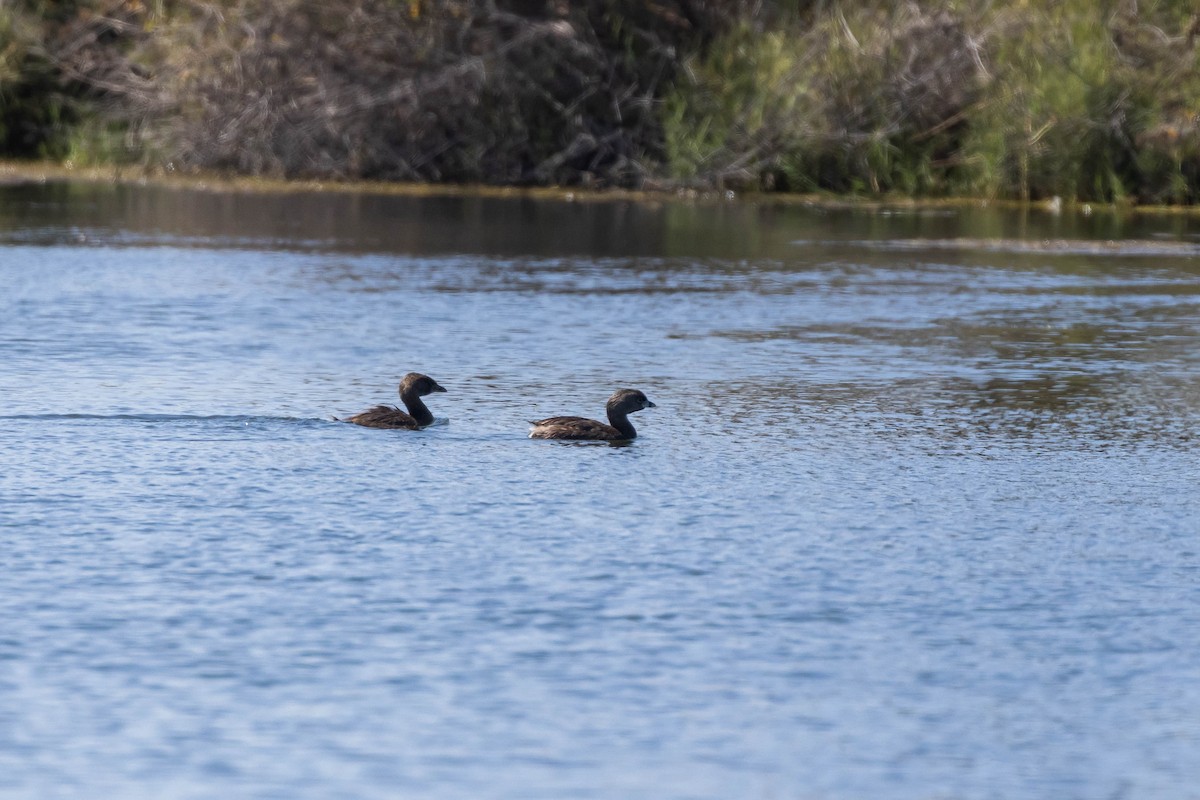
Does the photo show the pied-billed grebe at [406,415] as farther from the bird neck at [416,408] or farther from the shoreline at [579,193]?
the shoreline at [579,193]

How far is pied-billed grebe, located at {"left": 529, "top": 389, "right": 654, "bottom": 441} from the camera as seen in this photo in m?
11.3

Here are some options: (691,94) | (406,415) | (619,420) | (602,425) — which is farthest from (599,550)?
(691,94)

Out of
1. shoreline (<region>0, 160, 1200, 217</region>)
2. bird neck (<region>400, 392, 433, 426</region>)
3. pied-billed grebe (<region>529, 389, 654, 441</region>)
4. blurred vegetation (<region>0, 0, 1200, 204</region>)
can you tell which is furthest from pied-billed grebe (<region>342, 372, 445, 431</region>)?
blurred vegetation (<region>0, 0, 1200, 204</region>)

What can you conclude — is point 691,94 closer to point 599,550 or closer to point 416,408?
point 416,408

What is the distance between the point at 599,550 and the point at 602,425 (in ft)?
8.66

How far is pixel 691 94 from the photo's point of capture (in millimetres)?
32969

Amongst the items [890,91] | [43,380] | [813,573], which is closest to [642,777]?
[813,573]

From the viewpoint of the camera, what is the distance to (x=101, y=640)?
7.30m

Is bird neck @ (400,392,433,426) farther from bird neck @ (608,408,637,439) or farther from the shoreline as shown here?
the shoreline

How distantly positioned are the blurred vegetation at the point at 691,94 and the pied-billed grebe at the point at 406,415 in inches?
779

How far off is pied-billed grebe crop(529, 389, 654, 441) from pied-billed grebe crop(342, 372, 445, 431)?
69 centimetres

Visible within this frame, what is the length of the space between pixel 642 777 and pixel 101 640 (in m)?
2.25

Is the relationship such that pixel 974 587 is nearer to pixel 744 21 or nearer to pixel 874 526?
pixel 874 526

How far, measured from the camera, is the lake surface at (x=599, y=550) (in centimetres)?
626
